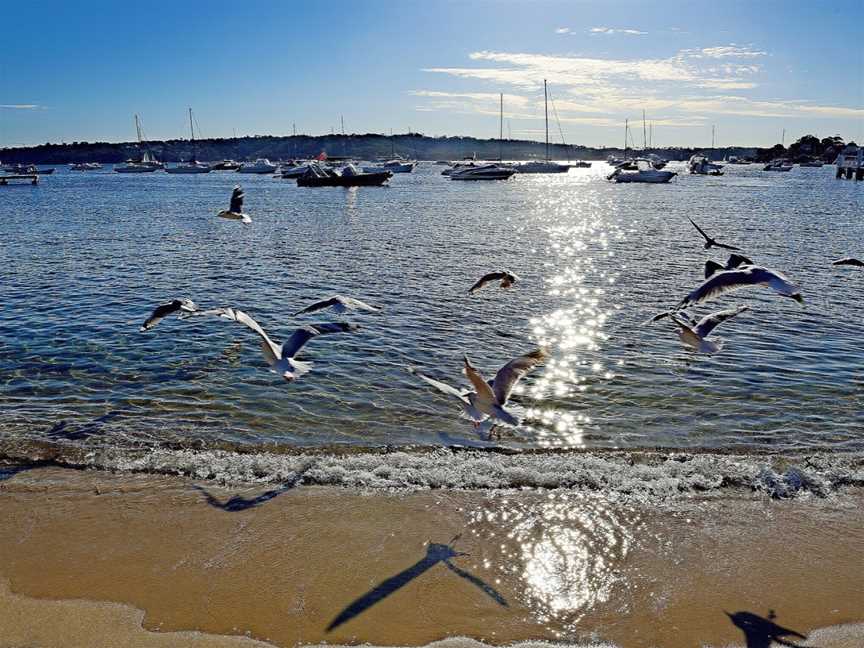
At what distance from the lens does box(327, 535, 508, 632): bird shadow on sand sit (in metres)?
4.96

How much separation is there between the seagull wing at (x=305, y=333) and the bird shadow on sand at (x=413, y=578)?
3.69 metres

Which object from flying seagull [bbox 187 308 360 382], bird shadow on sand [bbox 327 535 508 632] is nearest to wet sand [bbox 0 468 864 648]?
bird shadow on sand [bbox 327 535 508 632]

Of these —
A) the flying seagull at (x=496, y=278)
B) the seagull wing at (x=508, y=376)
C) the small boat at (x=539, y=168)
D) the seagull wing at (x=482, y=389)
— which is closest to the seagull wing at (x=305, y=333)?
Answer: the seagull wing at (x=482, y=389)

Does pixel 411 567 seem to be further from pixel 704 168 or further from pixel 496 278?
pixel 704 168

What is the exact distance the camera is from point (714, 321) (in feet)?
33.6

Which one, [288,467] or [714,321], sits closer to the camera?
[288,467]

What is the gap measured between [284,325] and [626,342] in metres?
6.59

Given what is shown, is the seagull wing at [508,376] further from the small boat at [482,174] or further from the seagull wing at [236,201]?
the small boat at [482,174]

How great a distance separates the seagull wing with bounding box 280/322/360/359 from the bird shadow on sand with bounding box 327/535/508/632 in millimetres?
3687

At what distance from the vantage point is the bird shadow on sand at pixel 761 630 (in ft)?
15.3

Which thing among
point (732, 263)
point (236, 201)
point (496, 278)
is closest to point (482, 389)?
point (496, 278)

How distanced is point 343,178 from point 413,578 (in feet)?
242

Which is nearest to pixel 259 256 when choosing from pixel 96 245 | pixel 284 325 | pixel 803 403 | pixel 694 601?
pixel 96 245

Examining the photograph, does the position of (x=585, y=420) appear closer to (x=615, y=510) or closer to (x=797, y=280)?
(x=615, y=510)
